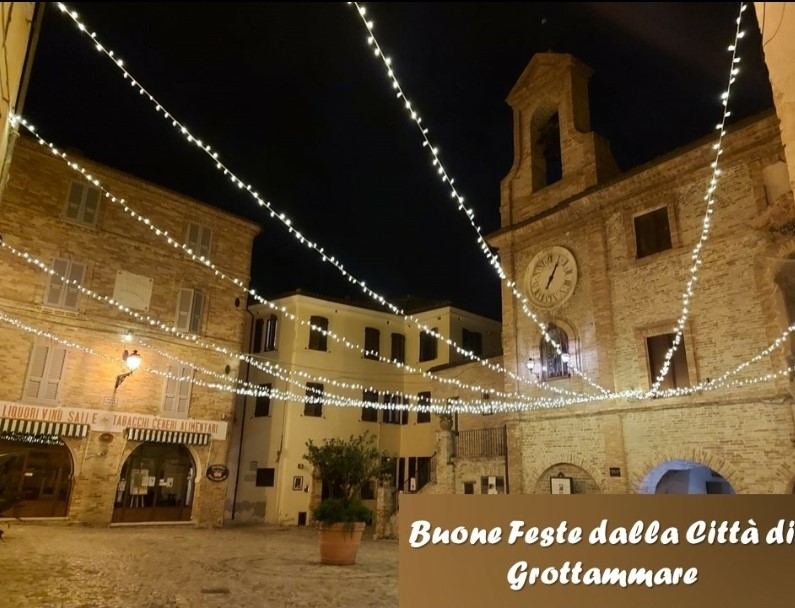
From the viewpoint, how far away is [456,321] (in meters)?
23.2

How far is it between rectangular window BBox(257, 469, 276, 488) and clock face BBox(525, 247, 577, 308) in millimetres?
11782

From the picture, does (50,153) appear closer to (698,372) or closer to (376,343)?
(376,343)

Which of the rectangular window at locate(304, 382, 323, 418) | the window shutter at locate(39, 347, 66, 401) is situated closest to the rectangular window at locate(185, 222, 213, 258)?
the window shutter at locate(39, 347, 66, 401)

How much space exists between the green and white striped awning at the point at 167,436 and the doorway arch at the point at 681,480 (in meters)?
12.5

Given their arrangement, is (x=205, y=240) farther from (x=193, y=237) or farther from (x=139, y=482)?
(x=139, y=482)

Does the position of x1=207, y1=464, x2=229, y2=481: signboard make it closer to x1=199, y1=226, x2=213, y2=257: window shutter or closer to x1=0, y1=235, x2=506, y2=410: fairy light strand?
x1=0, y1=235, x2=506, y2=410: fairy light strand

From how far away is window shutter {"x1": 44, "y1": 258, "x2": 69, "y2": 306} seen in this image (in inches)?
608

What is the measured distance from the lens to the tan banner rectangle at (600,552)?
3469 millimetres

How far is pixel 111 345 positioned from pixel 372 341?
10599 mm

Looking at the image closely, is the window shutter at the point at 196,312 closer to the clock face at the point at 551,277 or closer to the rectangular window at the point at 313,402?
the rectangular window at the point at 313,402

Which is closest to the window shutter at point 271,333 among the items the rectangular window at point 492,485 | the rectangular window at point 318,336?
the rectangular window at point 318,336

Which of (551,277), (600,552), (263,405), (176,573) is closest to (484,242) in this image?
(551,277)

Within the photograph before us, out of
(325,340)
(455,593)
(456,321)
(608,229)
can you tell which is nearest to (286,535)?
(325,340)

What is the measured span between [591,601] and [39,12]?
575 cm
